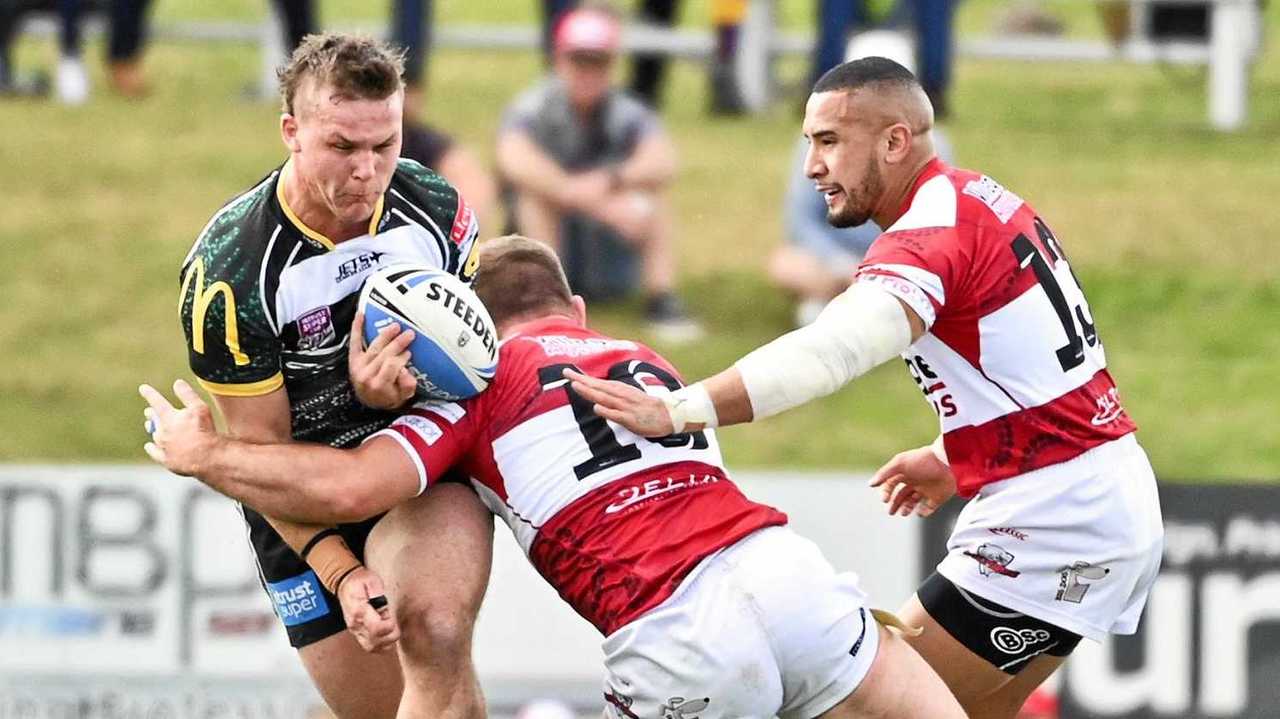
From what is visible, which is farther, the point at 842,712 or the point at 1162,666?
the point at 1162,666

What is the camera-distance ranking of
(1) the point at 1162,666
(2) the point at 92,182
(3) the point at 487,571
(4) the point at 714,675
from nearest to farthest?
(4) the point at 714,675 < (3) the point at 487,571 < (1) the point at 1162,666 < (2) the point at 92,182

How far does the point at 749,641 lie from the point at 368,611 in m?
0.85

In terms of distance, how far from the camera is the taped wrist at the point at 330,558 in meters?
4.95

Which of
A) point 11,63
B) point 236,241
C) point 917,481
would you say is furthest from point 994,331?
point 11,63

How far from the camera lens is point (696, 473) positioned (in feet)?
16.0

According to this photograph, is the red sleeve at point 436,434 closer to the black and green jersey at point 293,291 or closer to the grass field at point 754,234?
the black and green jersey at point 293,291

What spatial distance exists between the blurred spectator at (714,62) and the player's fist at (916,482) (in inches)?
319

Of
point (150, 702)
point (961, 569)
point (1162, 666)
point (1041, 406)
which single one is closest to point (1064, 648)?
point (961, 569)

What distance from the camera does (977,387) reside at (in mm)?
5051

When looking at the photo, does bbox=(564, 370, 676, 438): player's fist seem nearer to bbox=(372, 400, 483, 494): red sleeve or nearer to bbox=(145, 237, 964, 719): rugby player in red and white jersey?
bbox=(145, 237, 964, 719): rugby player in red and white jersey

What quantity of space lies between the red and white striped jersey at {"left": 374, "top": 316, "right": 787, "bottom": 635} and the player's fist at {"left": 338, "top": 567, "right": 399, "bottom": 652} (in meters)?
0.29

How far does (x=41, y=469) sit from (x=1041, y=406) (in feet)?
15.5

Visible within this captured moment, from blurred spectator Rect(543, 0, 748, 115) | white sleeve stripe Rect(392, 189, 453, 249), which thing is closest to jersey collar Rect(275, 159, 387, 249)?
white sleeve stripe Rect(392, 189, 453, 249)

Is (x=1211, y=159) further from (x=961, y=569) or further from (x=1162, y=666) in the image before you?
(x=961, y=569)
